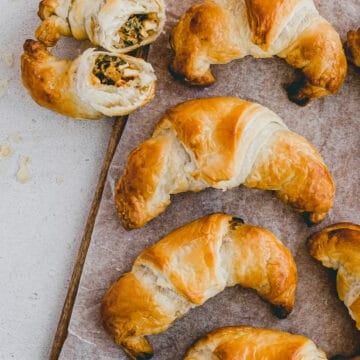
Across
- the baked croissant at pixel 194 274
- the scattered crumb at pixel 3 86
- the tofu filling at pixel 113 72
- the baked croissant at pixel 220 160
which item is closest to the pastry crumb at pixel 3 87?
the scattered crumb at pixel 3 86

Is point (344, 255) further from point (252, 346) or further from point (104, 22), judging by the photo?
point (104, 22)

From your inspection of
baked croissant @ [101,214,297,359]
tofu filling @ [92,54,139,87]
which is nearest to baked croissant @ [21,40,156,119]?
tofu filling @ [92,54,139,87]

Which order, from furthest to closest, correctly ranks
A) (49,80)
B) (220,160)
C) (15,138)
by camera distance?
(15,138) → (49,80) → (220,160)

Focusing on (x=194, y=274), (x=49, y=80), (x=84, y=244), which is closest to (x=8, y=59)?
(x=49, y=80)

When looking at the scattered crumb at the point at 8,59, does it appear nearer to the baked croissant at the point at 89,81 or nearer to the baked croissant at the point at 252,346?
the baked croissant at the point at 89,81

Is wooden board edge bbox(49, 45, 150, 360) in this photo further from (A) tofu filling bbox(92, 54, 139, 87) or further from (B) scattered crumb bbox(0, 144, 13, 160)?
(B) scattered crumb bbox(0, 144, 13, 160)

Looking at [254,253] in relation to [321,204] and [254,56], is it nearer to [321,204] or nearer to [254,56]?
[321,204]

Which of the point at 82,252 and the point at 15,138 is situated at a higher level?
the point at 15,138
